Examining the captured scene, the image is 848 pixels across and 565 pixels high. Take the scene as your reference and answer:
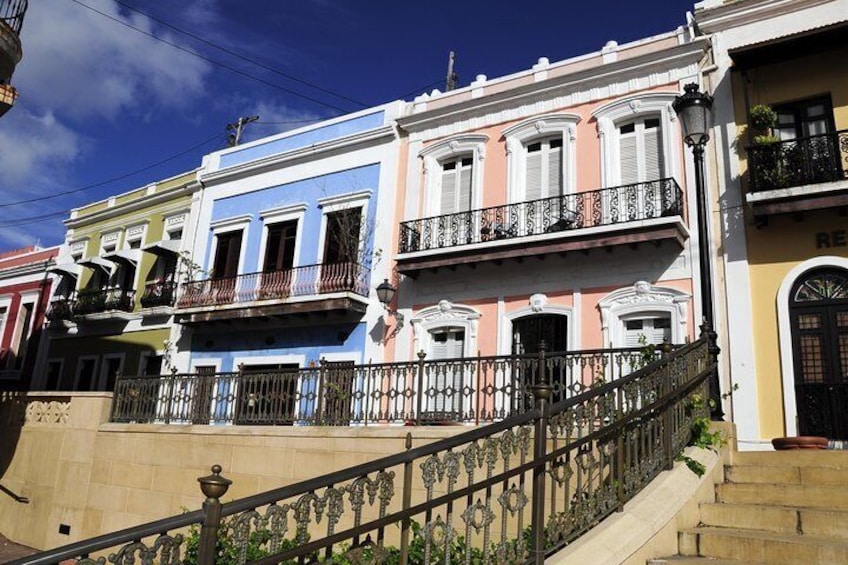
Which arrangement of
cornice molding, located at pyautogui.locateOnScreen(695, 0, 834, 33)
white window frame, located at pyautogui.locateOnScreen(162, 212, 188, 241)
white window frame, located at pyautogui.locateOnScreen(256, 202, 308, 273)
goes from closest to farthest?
cornice molding, located at pyautogui.locateOnScreen(695, 0, 834, 33) → white window frame, located at pyautogui.locateOnScreen(256, 202, 308, 273) → white window frame, located at pyautogui.locateOnScreen(162, 212, 188, 241)

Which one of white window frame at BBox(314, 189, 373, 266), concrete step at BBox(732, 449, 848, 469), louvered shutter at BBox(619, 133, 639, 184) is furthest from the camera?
white window frame at BBox(314, 189, 373, 266)

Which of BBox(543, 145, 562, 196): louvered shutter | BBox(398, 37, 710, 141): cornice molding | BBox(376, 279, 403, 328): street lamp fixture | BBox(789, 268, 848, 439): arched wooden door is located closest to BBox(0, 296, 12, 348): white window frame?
BBox(376, 279, 403, 328): street lamp fixture

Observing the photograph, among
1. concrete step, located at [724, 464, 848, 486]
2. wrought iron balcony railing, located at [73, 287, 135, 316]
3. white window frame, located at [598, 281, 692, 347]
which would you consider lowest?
concrete step, located at [724, 464, 848, 486]

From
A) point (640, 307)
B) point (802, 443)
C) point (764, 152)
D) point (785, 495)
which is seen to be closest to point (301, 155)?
point (640, 307)

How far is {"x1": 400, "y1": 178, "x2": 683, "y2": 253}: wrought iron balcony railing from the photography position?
39.5 ft

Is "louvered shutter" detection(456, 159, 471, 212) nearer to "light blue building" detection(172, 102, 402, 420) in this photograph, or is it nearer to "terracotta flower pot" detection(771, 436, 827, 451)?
"light blue building" detection(172, 102, 402, 420)

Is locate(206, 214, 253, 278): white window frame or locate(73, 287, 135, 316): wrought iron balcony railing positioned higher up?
locate(206, 214, 253, 278): white window frame

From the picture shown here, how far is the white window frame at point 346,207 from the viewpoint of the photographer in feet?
51.8

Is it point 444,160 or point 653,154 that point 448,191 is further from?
point 653,154

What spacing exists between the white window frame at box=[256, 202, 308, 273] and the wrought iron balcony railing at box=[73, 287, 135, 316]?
16.5 ft

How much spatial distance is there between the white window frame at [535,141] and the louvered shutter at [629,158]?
0.90m

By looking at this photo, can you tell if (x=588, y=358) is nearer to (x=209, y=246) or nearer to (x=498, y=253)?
(x=498, y=253)

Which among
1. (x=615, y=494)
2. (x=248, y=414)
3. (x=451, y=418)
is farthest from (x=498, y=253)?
(x=615, y=494)

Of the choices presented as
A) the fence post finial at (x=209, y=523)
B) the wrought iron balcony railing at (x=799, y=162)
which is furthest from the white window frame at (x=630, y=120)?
the fence post finial at (x=209, y=523)
